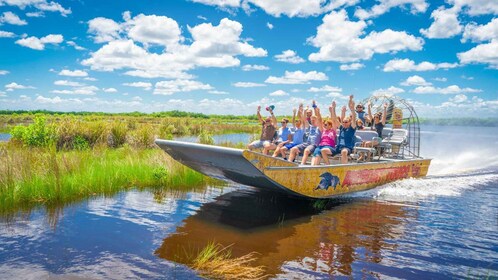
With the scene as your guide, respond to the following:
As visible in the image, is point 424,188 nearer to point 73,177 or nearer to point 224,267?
point 224,267

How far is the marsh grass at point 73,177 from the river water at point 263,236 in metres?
0.65

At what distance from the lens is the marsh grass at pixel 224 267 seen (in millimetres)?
5486

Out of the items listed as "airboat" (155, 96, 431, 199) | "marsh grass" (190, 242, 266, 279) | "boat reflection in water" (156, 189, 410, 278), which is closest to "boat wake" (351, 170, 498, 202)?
"airboat" (155, 96, 431, 199)

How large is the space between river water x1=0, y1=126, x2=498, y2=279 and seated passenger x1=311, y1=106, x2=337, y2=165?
132cm

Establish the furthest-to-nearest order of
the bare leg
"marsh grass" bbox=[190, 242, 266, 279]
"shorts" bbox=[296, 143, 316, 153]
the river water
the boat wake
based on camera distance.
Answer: the boat wake < "shorts" bbox=[296, 143, 316, 153] < the bare leg < the river water < "marsh grass" bbox=[190, 242, 266, 279]

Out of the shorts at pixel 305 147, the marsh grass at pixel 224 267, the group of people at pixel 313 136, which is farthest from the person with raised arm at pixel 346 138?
the marsh grass at pixel 224 267

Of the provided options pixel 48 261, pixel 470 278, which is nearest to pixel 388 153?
pixel 470 278

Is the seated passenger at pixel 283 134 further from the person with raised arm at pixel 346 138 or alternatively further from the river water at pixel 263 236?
the river water at pixel 263 236

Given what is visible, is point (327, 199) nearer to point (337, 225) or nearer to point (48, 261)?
point (337, 225)

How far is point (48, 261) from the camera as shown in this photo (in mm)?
5746

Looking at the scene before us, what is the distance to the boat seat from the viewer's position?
14086mm

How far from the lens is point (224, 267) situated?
5609 millimetres

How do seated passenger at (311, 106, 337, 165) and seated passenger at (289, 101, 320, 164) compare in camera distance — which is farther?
seated passenger at (289, 101, 320, 164)

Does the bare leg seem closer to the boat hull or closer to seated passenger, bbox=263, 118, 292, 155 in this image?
the boat hull
